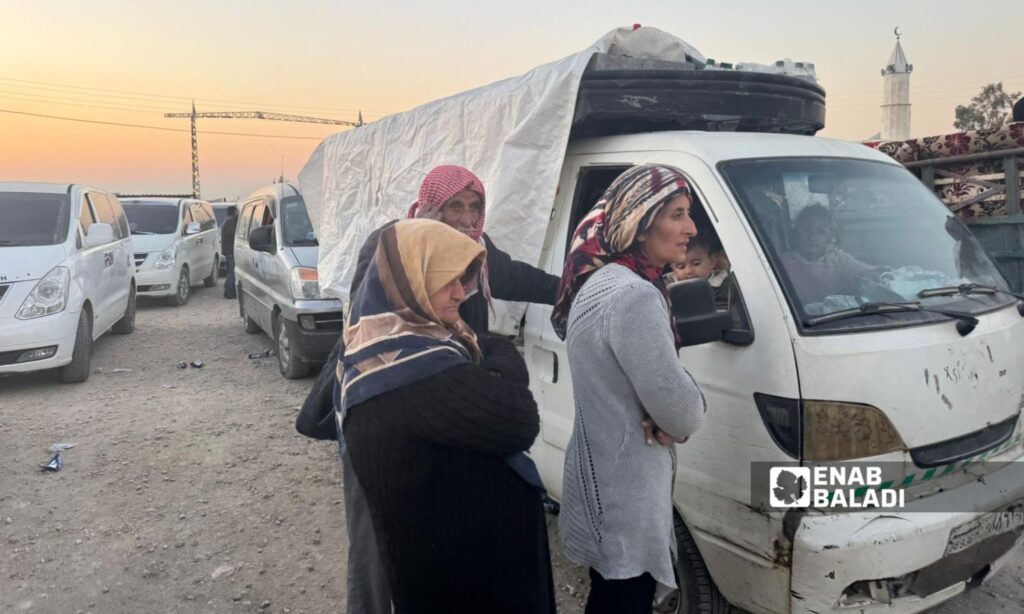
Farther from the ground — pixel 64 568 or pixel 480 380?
pixel 480 380

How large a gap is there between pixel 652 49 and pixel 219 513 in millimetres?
3445

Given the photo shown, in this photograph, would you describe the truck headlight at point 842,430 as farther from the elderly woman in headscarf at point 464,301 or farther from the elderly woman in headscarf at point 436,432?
the elderly woman in headscarf at point 464,301

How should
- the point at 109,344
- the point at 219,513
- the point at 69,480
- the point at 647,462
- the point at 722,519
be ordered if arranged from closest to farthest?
the point at 647,462, the point at 722,519, the point at 219,513, the point at 69,480, the point at 109,344

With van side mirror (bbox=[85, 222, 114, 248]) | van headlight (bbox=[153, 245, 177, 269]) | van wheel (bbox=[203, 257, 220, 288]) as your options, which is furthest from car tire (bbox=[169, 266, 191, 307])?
van side mirror (bbox=[85, 222, 114, 248])

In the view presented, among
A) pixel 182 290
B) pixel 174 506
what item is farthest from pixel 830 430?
pixel 182 290

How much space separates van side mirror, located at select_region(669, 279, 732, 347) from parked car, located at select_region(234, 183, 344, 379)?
4536 millimetres

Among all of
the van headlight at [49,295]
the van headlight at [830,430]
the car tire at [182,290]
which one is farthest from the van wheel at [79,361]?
the van headlight at [830,430]

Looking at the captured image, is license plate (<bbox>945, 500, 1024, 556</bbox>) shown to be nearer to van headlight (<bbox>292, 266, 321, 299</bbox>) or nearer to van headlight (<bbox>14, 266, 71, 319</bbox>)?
van headlight (<bbox>292, 266, 321, 299</bbox>)

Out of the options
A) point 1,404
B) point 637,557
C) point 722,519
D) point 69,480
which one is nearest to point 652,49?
point 722,519

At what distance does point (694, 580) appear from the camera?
2.51 meters

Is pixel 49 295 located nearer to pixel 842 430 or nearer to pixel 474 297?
pixel 474 297

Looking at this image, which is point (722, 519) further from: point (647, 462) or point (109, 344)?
point (109, 344)

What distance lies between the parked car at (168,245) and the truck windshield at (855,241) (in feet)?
35.2

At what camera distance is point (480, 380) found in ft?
5.32
